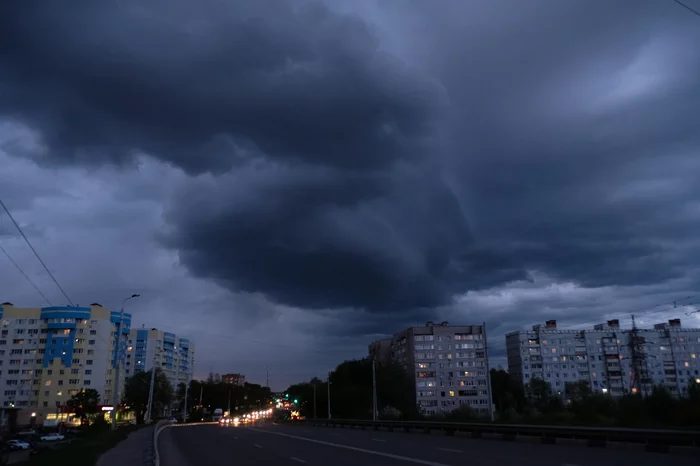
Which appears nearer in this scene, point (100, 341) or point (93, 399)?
point (93, 399)

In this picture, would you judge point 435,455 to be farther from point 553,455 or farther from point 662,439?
point 662,439

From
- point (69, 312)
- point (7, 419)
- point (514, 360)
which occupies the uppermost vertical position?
point (69, 312)

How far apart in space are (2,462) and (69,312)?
116 meters

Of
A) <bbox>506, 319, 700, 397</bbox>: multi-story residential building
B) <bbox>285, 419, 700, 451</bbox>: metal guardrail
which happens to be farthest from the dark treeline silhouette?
<bbox>285, 419, 700, 451</bbox>: metal guardrail

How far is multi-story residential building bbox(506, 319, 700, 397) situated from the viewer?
13362 cm

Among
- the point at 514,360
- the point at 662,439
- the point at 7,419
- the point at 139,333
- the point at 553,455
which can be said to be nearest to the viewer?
the point at 553,455

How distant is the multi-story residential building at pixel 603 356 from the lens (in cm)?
13362

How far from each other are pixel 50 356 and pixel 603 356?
129 metres

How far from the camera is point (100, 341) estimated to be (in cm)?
12044

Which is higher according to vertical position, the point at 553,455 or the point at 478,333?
the point at 478,333

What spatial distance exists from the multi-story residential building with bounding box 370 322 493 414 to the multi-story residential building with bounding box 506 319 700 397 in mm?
17911

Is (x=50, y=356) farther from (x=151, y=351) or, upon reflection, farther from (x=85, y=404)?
(x=151, y=351)

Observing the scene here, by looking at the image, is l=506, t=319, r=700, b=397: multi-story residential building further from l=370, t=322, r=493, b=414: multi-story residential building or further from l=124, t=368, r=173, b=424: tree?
l=124, t=368, r=173, b=424: tree

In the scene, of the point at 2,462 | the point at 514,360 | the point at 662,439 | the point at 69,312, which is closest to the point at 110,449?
the point at 2,462
